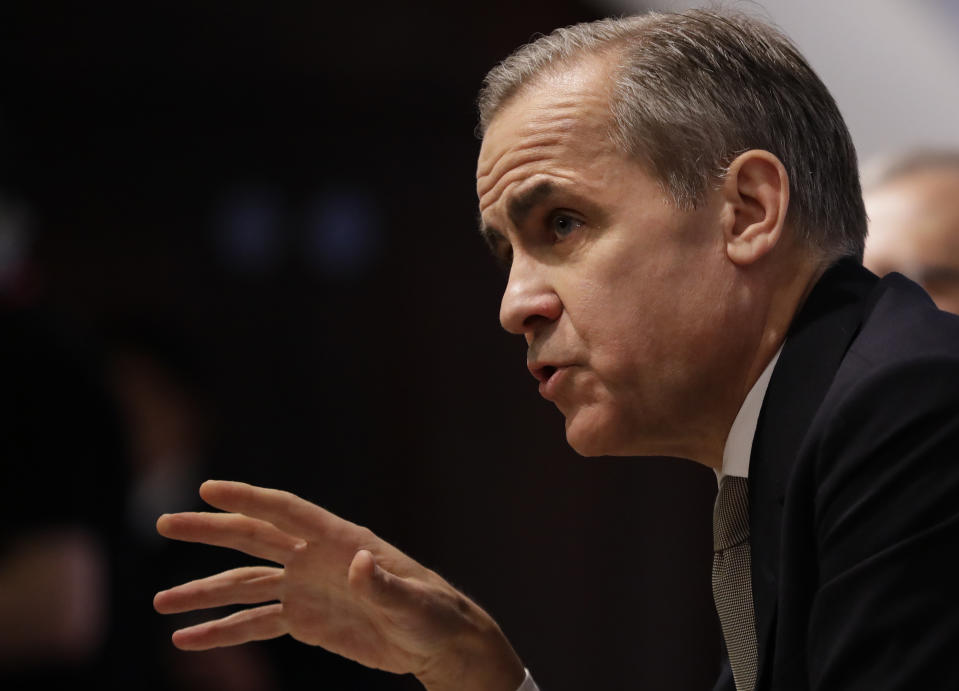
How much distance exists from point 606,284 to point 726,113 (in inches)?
A: 10.7

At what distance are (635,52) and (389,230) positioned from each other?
296 centimetres

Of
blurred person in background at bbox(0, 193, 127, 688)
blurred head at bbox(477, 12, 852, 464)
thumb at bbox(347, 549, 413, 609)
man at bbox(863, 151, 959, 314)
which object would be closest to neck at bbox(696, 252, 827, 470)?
blurred head at bbox(477, 12, 852, 464)

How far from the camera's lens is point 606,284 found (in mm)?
1344

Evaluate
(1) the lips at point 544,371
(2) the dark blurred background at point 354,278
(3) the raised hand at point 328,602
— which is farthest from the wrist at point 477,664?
(2) the dark blurred background at point 354,278

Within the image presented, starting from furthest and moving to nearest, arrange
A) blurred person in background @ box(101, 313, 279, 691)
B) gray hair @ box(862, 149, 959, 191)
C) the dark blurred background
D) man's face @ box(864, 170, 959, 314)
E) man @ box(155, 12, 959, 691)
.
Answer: the dark blurred background → blurred person in background @ box(101, 313, 279, 691) → gray hair @ box(862, 149, 959, 191) → man's face @ box(864, 170, 959, 314) → man @ box(155, 12, 959, 691)

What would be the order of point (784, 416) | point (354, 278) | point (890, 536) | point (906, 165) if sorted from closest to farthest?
point (890, 536) < point (784, 416) < point (906, 165) < point (354, 278)

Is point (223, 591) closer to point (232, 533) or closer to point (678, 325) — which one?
point (232, 533)

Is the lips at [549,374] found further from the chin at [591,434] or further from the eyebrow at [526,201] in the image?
the eyebrow at [526,201]

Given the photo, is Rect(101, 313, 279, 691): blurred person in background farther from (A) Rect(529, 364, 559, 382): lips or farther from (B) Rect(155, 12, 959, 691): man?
(A) Rect(529, 364, 559, 382): lips

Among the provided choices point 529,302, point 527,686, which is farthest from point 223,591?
point 529,302

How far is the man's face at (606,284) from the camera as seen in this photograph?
1.34 m

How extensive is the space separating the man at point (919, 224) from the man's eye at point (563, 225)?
3.11 feet

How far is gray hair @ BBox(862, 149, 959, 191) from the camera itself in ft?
7.42

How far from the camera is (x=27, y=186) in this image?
3.90m
